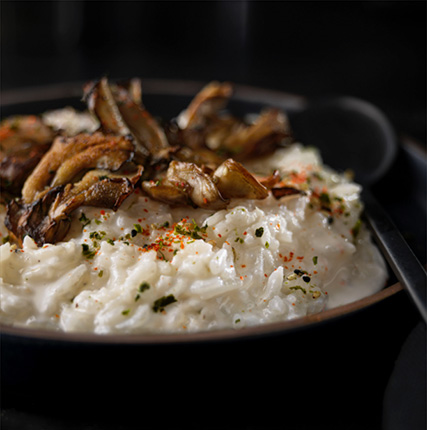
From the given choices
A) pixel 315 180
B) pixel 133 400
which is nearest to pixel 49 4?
pixel 315 180

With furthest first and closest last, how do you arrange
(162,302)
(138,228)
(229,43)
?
(229,43) < (138,228) < (162,302)

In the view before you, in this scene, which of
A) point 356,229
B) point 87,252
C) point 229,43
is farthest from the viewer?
point 229,43

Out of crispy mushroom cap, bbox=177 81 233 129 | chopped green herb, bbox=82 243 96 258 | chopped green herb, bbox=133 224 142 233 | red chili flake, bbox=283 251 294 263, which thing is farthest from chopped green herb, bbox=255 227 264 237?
crispy mushroom cap, bbox=177 81 233 129

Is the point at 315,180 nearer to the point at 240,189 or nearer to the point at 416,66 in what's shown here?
the point at 240,189

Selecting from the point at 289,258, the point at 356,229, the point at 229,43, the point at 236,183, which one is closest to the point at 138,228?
the point at 236,183

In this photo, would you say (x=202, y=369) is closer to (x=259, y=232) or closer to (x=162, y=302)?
(x=162, y=302)

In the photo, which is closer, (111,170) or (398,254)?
(398,254)

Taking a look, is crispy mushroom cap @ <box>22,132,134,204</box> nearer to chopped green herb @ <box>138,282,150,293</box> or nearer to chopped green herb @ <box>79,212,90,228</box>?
chopped green herb @ <box>79,212,90,228</box>

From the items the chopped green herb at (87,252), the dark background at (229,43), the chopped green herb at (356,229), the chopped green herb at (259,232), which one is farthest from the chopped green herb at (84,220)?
the dark background at (229,43)
